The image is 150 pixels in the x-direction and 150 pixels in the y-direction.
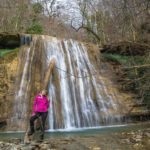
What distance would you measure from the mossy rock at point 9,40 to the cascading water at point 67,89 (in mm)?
1083

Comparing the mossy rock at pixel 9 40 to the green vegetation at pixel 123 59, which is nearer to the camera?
the mossy rock at pixel 9 40

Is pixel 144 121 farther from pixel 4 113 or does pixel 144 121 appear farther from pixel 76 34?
pixel 76 34

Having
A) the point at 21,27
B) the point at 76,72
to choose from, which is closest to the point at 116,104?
the point at 76,72

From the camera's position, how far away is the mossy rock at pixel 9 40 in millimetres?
22297

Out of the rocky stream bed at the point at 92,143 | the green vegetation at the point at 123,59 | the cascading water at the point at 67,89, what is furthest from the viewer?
the green vegetation at the point at 123,59

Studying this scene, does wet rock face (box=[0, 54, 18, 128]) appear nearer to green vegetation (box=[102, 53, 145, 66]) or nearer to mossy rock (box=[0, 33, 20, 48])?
mossy rock (box=[0, 33, 20, 48])

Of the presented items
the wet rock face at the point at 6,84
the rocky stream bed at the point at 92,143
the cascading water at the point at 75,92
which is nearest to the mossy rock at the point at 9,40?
the cascading water at the point at 75,92

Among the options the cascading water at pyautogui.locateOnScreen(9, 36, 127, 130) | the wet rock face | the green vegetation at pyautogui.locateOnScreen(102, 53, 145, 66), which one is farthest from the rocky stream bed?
the green vegetation at pyautogui.locateOnScreen(102, 53, 145, 66)

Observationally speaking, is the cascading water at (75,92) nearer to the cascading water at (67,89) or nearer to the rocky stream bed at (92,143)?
the cascading water at (67,89)

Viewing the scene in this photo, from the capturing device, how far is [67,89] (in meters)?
20.1

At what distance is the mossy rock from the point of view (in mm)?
22297

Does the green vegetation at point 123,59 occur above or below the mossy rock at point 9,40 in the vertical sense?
below

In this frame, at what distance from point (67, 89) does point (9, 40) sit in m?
4.69

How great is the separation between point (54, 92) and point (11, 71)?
2262mm
